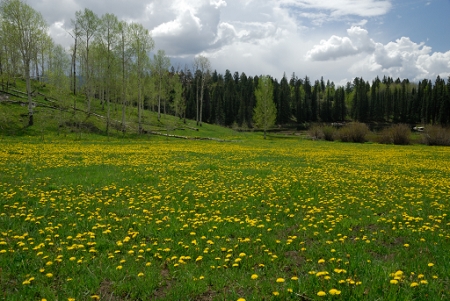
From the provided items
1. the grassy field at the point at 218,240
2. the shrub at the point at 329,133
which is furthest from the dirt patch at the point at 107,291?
the shrub at the point at 329,133

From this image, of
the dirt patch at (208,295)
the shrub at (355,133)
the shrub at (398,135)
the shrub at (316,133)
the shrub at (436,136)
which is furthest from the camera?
the shrub at (316,133)

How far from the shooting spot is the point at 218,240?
6.99m

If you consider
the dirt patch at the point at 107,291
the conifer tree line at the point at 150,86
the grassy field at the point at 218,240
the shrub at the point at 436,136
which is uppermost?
the conifer tree line at the point at 150,86

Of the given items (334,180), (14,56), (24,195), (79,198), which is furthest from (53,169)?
(14,56)

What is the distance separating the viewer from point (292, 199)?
1110 cm

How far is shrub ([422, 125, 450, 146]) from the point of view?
5594cm

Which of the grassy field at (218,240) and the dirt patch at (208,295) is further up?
the grassy field at (218,240)

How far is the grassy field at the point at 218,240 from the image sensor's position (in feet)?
15.9

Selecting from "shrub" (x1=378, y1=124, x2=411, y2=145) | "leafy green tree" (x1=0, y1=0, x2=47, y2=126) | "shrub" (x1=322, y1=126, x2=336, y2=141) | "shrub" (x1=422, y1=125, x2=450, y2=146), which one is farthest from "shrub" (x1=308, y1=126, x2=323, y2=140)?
"leafy green tree" (x1=0, y1=0, x2=47, y2=126)

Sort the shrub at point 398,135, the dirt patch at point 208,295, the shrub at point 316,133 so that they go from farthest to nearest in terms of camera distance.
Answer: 1. the shrub at point 316,133
2. the shrub at point 398,135
3. the dirt patch at point 208,295

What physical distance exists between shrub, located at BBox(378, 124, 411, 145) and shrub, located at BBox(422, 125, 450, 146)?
3.58 meters

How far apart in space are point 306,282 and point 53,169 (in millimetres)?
15131

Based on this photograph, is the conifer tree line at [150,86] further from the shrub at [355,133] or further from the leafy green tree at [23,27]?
the shrub at [355,133]

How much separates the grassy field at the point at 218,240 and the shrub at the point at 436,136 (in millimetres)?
52237
